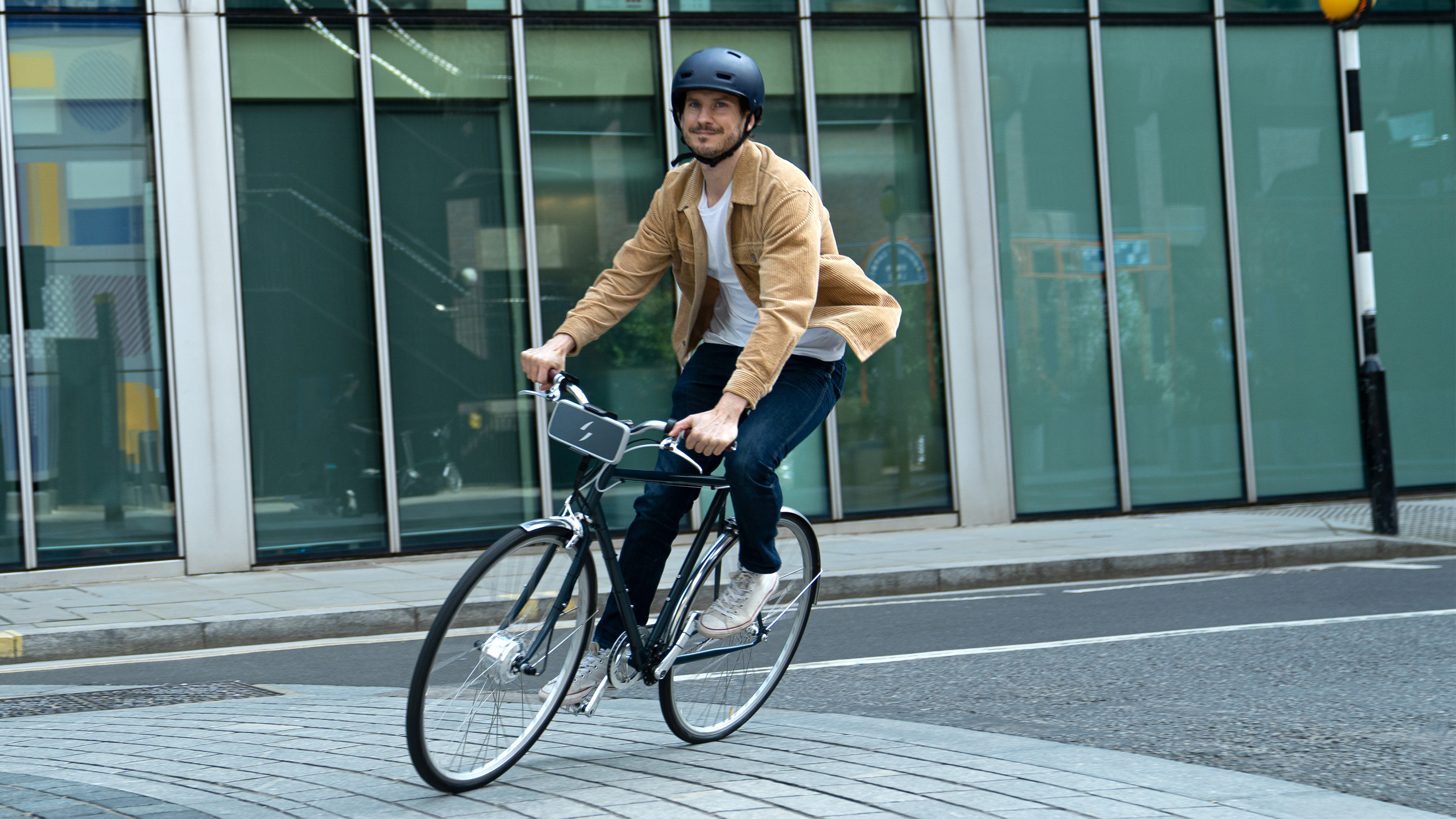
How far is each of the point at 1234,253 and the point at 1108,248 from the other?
1.24 metres

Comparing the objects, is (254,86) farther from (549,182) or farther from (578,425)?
(578,425)

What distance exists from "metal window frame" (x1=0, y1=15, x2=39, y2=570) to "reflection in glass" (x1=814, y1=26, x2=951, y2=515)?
653 cm

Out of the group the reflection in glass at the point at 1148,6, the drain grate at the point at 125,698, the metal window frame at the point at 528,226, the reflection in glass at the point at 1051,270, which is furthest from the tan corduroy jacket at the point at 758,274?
the reflection in glass at the point at 1148,6

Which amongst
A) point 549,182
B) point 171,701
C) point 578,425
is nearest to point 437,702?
point 578,425

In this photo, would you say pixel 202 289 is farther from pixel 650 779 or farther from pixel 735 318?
pixel 650 779

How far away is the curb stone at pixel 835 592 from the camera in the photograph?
25.3 ft

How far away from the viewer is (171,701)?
5.72 metres

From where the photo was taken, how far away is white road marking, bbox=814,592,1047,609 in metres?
8.35

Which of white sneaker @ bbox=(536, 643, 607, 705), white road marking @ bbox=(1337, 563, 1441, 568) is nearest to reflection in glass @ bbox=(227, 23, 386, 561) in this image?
white road marking @ bbox=(1337, 563, 1441, 568)

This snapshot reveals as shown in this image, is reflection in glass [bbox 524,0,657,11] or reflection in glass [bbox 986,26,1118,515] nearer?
reflection in glass [bbox 524,0,657,11]

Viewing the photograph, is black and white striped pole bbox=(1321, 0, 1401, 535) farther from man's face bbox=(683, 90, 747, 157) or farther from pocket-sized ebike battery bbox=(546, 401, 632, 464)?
pocket-sized ebike battery bbox=(546, 401, 632, 464)

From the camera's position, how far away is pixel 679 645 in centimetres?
410

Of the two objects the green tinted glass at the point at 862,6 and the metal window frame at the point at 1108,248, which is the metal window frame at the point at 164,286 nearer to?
the green tinted glass at the point at 862,6

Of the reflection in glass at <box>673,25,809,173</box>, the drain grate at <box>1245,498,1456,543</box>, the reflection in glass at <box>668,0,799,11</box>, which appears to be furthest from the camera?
the reflection in glass at <box>673,25,809,173</box>
